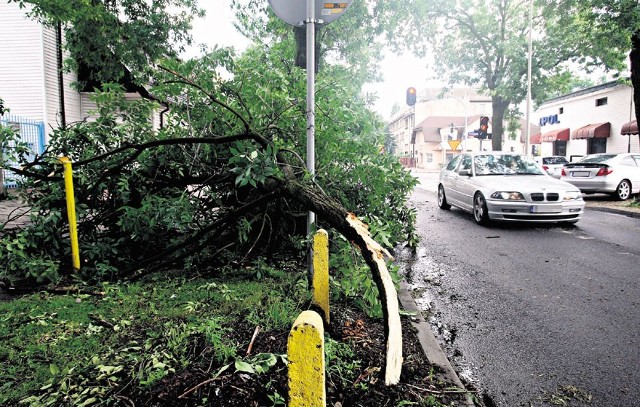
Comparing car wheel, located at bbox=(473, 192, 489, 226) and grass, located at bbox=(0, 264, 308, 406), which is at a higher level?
car wheel, located at bbox=(473, 192, 489, 226)

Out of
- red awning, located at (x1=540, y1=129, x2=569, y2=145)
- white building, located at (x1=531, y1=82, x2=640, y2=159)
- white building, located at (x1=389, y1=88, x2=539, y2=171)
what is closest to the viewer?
white building, located at (x1=531, y1=82, x2=640, y2=159)

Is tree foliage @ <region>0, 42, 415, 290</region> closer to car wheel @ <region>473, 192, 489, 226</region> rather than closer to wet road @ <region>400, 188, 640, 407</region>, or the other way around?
wet road @ <region>400, 188, 640, 407</region>

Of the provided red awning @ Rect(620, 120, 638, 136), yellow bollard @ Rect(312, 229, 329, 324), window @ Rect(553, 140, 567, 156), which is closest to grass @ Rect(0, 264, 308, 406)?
yellow bollard @ Rect(312, 229, 329, 324)

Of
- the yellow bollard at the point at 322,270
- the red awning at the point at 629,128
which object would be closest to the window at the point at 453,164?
the yellow bollard at the point at 322,270

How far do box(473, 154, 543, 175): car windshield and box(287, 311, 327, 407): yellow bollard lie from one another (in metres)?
9.01

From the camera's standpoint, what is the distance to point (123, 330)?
10.3 feet

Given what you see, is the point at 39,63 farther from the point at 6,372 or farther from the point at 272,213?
the point at 6,372

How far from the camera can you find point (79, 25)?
36.5ft

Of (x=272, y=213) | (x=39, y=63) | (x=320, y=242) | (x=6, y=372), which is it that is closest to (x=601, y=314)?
(x=320, y=242)

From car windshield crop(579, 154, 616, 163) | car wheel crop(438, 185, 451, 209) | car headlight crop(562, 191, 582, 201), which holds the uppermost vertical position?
car windshield crop(579, 154, 616, 163)

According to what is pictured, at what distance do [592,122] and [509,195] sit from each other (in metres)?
25.0

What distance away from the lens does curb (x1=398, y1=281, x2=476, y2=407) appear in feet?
8.86

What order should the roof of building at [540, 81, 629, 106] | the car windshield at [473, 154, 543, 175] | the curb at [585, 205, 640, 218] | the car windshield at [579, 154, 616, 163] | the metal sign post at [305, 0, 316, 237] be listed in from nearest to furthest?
the metal sign post at [305, 0, 316, 237] → the car windshield at [473, 154, 543, 175] → the curb at [585, 205, 640, 218] → the car windshield at [579, 154, 616, 163] → the roof of building at [540, 81, 629, 106]

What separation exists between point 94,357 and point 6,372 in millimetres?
503
